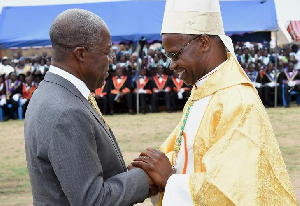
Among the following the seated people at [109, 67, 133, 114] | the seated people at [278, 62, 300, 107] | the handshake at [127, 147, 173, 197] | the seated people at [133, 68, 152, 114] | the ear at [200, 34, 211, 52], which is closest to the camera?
the handshake at [127, 147, 173, 197]

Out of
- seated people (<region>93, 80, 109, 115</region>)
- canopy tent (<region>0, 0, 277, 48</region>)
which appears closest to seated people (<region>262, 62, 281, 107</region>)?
canopy tent (<region>0, 0, 277, 48</region>)

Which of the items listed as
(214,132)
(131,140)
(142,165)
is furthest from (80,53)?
(131,140)

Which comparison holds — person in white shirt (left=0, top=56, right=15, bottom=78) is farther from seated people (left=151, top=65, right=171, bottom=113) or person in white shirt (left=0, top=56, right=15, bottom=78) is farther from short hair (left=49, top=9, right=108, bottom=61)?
short hair (left=49, top=9, right=108, bottom=61)

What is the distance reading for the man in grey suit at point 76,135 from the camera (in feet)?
8.29

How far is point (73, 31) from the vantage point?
270 cm

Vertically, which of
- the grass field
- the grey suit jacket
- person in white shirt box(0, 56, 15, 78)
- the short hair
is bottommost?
the grass field

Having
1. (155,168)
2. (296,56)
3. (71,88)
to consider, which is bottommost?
(296,56)

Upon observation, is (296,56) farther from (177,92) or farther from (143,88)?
(143,88)

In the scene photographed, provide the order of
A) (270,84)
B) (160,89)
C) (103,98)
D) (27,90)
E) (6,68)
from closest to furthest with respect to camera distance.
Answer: (103,98) → (27,90) → (160,89) → (270,84) → (6,68)

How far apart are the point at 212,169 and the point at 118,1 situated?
60.2 ft

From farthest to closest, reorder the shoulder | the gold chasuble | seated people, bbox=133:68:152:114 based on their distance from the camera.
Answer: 1. seated people, bbox=133:68:152:114
2. the shoulder
3. the gold chasuble

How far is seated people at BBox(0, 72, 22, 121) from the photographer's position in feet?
63.5

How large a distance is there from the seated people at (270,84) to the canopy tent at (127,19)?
218 cm

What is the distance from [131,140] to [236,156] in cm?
1024
